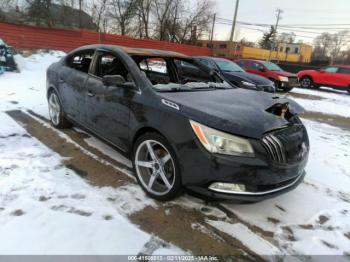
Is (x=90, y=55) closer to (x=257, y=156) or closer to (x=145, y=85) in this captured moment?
(x=145, y=85)

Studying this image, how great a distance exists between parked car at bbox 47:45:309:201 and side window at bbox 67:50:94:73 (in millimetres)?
45

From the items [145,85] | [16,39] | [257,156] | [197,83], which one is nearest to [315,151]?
[197,83]

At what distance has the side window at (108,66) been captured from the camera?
12.8ft

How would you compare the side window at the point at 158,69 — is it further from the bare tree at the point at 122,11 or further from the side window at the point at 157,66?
the bare tree at the point at 122,11

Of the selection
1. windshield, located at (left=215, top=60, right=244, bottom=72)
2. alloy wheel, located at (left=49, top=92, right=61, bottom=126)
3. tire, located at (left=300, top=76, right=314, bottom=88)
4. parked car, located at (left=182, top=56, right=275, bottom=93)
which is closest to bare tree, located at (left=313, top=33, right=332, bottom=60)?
tire, located at (left=300, top=76, right=314, bottom=88)

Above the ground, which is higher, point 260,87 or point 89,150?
point 260,87

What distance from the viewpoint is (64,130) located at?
5324mm

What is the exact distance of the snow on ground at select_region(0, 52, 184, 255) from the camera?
2514 millimetres

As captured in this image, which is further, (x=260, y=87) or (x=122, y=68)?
(x=260, y=87)

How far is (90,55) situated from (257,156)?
9.98ft

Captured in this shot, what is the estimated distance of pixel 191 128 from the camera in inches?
109

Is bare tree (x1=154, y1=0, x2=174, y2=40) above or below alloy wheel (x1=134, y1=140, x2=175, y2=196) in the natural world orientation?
above

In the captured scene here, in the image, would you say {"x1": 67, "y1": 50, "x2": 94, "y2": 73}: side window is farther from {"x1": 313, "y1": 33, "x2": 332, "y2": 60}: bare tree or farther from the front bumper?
{"x1": 313, "y1": 33, "x2": 332, "y2": 60}: bare tree

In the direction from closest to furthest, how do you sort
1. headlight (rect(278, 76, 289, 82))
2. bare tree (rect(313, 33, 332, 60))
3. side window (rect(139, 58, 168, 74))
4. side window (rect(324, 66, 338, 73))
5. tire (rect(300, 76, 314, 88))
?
1. side window (rect(139, 58, 168, 74))
2. headlight (rect(278, 76, 289, 82))
3. side window (rect(324, 66, 338, 73))
4. tire (rect(300, 76, 314, 88))
5. bare tree (rect(313, 33, 332, 60))
